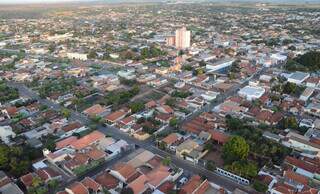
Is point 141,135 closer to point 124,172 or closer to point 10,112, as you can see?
point 124,172

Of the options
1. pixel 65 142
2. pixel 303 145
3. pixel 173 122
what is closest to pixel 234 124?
pixel 173 122

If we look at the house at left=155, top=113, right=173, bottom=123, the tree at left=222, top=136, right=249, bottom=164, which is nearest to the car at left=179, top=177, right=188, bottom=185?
the tree at left=222, top=136, right=249, bottom=164

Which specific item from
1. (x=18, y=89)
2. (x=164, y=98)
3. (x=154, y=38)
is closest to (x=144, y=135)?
(x=164, y=98)

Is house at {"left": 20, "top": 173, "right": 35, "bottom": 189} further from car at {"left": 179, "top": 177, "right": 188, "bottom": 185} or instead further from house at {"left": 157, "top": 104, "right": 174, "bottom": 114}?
house at {"left": 157, "top": 104, "right": 174, "bottom": 114}

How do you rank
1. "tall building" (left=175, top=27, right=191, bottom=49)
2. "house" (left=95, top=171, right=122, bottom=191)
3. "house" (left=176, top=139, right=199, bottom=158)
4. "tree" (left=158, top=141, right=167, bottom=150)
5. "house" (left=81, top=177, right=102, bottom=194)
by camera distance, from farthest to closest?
"tall building" (left=175, top=27, right=191, bottom=49) → "tree" (left=158, top=141, right=167, bottom=150) → "house" (left=176, top=139, right=199, bottom=158) → "house" (left=95, top=171, right=122, bottom=191) → "house" (left=81, top=177, right=102, bottom=194)

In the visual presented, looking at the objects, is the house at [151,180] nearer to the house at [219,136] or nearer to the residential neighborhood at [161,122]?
the residential neighborhood at [161,122]

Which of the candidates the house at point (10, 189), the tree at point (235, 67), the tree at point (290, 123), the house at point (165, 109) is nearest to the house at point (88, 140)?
the house at point (10, 189)
